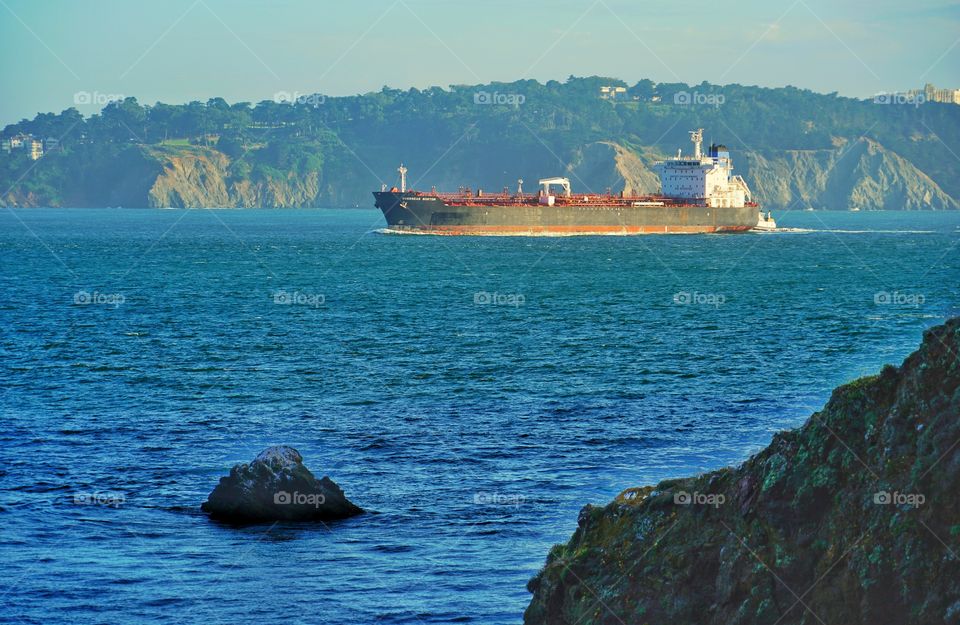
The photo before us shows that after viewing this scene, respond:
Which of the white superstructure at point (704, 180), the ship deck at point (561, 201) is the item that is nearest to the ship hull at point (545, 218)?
the ship deck at point (561, 201)

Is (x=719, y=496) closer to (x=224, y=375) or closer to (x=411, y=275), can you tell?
(x=224, y=375)

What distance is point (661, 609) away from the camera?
44.3 ft

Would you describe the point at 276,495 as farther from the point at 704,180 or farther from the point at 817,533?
the point at 704,180

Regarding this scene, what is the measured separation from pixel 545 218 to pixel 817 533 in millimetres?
129637

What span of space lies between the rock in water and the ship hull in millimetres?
114590

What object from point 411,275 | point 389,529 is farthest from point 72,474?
point 411,275

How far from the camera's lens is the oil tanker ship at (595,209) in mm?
137875

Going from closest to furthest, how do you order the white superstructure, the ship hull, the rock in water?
the rock in water, the ship hull, the white superstructure

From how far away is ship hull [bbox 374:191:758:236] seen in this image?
137250 mm

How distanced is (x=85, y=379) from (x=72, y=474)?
15.2 metres

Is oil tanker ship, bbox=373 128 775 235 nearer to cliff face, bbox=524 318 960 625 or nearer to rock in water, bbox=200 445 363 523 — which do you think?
rock in water, bbox=200 445 363 523

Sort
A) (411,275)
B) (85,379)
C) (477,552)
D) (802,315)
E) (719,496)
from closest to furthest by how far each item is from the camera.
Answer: (719,496) → (477,552) → (85,379) → (802,315) → (411,275)

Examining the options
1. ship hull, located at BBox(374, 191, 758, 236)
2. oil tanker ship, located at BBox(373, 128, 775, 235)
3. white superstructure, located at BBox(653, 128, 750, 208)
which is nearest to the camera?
ship hull, located at BBox(374, 191, 758, 236)

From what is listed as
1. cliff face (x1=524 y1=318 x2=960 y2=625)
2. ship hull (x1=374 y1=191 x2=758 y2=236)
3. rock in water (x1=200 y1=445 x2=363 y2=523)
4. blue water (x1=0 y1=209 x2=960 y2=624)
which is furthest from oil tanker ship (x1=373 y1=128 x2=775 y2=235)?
cliff face (x1=524 y1=318 x2=960 y2=625)
